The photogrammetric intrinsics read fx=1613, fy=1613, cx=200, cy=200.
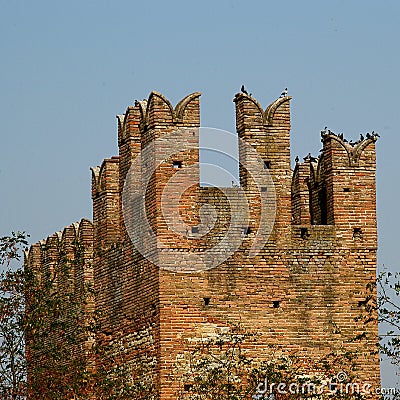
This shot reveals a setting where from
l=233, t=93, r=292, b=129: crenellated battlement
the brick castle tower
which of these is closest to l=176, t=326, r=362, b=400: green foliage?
the brick castle tower

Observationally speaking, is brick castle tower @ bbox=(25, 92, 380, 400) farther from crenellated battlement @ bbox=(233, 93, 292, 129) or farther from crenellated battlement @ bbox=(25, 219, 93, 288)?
crenellated battlement @ bbox=(25, 219, 93, 288)

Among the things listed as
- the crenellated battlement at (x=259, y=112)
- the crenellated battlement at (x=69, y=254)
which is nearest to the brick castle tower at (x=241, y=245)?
the crenellated battlement at (x=259, y=112)

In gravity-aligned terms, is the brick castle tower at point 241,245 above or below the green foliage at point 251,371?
above

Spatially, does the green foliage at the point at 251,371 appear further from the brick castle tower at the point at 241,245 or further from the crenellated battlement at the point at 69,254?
the crenellated battlement at the point at 69,254

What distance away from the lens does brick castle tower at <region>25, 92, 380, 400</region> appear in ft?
82.4

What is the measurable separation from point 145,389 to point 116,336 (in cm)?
197

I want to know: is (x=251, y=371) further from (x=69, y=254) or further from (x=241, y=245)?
(x=69, y=254)

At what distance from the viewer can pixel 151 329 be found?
25250 millimetres

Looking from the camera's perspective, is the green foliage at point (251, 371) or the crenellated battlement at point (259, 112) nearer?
the green foliage at point (251, 371)

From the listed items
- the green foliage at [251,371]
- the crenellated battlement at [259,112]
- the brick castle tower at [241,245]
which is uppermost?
the crenellated battlement at [259,112]

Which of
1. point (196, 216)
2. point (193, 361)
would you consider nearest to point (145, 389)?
point (193, 361)

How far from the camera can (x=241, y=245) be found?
25484mm

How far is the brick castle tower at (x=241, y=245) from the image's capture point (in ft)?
82.4

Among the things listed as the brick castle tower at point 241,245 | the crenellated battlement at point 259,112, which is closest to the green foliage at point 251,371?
the brick castle tower at point 241,245
